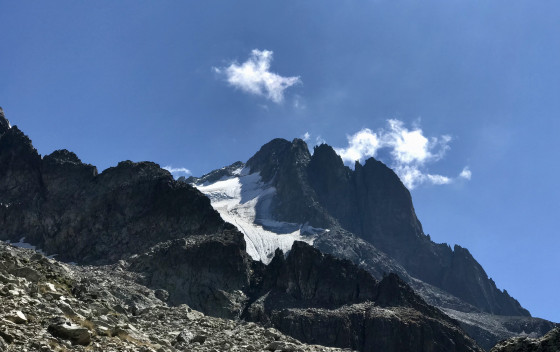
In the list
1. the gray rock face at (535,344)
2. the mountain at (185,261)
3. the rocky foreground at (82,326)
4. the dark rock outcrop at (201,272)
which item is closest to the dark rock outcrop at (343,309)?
the mountain at (185,261)

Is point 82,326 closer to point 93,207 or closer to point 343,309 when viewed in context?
point 343,309

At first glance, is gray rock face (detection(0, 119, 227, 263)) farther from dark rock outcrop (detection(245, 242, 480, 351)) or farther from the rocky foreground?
the rocky foreground

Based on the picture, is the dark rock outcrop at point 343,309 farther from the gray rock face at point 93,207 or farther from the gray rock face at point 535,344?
the gray rock face at point 535,344

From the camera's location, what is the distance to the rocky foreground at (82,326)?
23719 mm

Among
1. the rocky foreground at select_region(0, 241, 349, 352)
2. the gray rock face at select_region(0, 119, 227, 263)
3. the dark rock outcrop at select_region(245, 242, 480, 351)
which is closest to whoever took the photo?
the rocky foreground at select_region(0, 241, 349, 352)

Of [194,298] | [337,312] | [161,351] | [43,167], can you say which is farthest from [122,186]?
[161,351]

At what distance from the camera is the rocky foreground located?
2372cm

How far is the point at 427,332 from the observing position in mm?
138500

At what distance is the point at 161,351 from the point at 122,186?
494 feet

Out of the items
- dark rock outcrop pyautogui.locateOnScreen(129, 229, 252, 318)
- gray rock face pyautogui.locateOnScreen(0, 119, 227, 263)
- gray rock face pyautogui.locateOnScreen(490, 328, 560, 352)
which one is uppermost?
gray rock face pyautogui.locateOnScreen(0, 119, 227, 263)

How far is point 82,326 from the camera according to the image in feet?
86.7

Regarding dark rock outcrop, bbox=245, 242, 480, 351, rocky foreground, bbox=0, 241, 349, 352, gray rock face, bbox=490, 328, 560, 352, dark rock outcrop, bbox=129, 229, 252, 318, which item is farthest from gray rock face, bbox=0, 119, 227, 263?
gray rock face, bbox=490, 328, 560, 352

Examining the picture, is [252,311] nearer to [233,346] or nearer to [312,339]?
[312,339]

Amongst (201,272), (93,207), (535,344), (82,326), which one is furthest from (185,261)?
(535,344)
